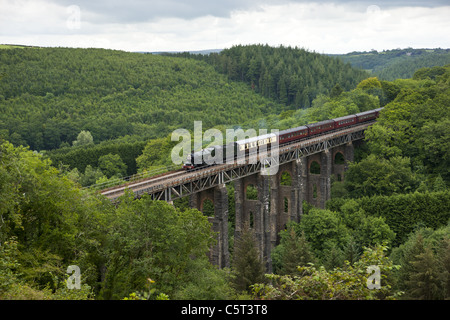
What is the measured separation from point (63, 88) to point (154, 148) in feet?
235

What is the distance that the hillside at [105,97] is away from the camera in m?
132

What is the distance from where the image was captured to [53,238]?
2883 cm

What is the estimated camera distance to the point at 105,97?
15162 cm

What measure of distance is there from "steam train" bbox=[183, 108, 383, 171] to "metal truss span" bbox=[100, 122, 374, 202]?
108 centimetres

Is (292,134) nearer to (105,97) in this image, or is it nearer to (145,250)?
(145,250)

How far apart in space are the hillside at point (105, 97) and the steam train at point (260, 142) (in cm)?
5601

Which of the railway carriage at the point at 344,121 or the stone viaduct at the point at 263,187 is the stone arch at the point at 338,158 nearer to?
the stone viaduct at the point at 263,187

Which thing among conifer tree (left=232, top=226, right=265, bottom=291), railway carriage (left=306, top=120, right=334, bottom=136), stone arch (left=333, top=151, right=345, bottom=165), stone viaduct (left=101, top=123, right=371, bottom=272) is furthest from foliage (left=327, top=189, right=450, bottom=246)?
conifer tree (left=232, top=226, right=265, bottom=291)

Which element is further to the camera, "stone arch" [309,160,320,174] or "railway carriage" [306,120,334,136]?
"stone arch" [309,160,320,174]

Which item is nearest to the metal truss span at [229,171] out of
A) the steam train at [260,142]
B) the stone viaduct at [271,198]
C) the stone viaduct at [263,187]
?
the stone viaduct at [263,187]

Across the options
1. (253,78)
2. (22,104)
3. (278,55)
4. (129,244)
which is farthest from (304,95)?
(129,244)

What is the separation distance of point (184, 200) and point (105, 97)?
88.0 m

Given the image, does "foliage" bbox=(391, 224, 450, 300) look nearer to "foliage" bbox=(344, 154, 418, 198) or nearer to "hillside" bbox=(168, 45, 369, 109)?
"foliage" bbox=(344, 154, 418, 198)

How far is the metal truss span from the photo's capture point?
45094 millimetres
